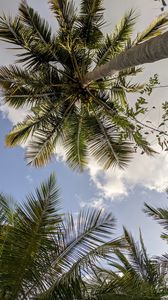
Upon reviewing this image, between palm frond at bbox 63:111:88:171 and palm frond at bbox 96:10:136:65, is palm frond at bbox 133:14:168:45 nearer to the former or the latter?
palm frond at bbox 96:10:136:65

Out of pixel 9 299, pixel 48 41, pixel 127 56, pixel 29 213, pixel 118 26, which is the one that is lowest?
pixel 9 299

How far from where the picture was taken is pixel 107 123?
12070 millimetres

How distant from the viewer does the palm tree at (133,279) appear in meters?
5.91

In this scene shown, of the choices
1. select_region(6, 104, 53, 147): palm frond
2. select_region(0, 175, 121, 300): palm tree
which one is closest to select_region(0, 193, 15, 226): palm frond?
select_region(0, 175, 121, 300): palm tree

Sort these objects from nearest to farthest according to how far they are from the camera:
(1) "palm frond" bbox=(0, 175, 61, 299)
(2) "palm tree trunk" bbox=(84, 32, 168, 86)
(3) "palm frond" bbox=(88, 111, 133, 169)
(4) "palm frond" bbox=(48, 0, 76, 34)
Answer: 1. (2) "palm tree trunk" bbox=(84, 32, 168, 86)
2. (1) "palm frond" bbox=(0, 175, 61, 299)
3. (4) "palm frond" bbox=(48, 0, 76, 34)
4. (3) "palm frond" bbox=(88, 111, 133, 169)

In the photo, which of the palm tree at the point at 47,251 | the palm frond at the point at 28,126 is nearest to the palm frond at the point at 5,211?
the palm tree at the point at 47,251

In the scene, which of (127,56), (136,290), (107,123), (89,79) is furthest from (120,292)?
(107,123)

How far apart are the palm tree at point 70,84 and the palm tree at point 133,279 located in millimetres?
3243

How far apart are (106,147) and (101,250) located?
21.6 ft

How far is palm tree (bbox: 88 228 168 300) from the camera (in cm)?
591

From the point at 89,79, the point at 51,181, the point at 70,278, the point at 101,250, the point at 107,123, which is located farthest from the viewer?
the point at 107,123

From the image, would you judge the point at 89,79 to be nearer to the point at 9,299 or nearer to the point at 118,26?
the point at 118,26

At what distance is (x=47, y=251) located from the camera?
616cm

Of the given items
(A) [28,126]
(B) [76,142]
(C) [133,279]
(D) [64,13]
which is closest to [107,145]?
(B) [76,142]
